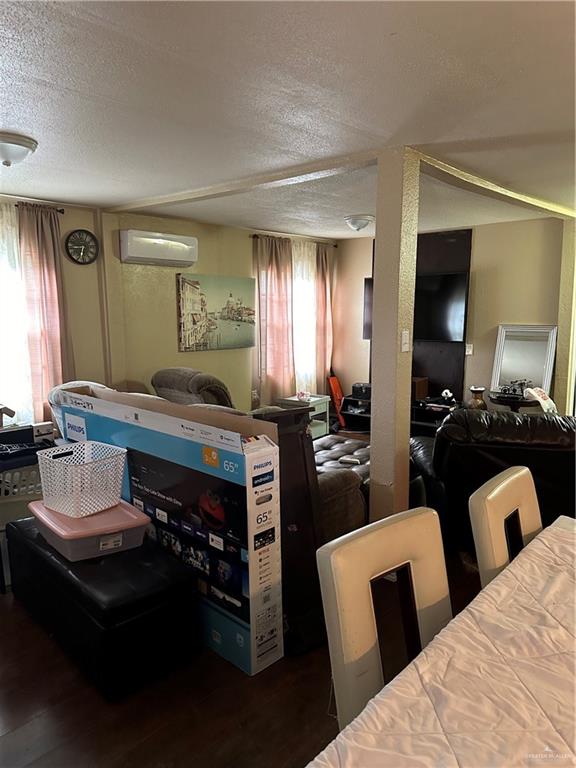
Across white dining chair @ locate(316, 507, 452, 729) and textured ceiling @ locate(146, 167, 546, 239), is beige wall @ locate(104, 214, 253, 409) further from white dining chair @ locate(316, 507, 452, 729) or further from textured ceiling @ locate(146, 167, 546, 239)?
white dining chair @ locate(316, 507, 452, 729)

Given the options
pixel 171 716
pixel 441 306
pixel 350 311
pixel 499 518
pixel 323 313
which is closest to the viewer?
pixel 499 518

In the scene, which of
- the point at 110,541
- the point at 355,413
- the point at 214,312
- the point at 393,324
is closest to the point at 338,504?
the point at 393,324

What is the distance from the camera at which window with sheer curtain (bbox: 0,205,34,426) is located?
4094mm

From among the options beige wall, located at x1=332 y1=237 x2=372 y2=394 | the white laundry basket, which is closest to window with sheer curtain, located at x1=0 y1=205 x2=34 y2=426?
the white laundry basket

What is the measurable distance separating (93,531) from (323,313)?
5071 mm

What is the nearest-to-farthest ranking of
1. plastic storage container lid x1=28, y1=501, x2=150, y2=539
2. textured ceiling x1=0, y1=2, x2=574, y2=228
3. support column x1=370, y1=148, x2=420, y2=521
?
textured ceiling x1=0, y1=2, x2=574, y2=228, plastic storage container lid x1=28, y1=501, x2=150, y2=539, support column x1=370, y1=148, x2=420, y2=521

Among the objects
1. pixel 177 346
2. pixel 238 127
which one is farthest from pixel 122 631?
pixel 177 346

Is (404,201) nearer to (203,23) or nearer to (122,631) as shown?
(203,23)

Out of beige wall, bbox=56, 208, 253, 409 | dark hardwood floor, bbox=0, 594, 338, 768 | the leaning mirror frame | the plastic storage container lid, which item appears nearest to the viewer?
dark hardwood floor, bbox=0, 594, 338, 768

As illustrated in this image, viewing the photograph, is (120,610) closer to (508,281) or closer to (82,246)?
(82,246)

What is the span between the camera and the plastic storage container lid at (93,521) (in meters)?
2.20

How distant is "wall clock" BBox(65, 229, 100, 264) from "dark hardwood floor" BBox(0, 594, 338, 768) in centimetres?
324

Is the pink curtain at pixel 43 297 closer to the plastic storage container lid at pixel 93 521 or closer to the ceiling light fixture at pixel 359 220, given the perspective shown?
the plastic storage container lid at pixel 93 521

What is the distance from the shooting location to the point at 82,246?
14.9 ft
